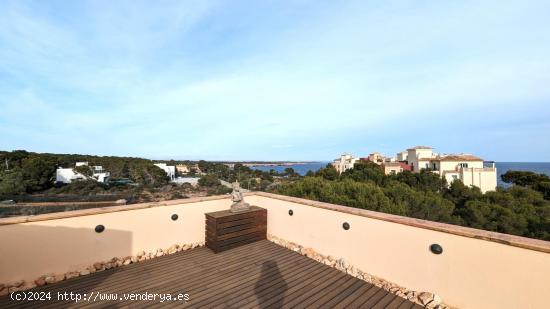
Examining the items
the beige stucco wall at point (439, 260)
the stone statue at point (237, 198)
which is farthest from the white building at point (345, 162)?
the beige stucco wall at point (439, 260)

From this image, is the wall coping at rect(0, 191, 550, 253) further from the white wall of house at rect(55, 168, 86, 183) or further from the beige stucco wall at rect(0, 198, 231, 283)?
the white wall of house at rect(55, 168, 86, 183)

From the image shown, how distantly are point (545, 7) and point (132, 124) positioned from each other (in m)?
17.0

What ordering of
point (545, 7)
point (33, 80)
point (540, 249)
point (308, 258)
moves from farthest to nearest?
1. point (33, 80)
2. point (545, 7)
3. point (308, 258)
4. point (540, 249)

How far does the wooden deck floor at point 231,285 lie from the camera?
7.55 feet

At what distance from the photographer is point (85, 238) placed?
2963 millimetres

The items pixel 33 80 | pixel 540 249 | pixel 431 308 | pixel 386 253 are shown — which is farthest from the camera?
pixel 33 80

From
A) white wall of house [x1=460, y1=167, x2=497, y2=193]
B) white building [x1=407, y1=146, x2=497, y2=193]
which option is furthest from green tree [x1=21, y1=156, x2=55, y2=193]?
white wall of house [x1=460, y1=167, x2=497, y2=193]

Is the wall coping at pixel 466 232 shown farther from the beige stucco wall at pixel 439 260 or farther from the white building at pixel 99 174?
the white building at pixel 99 174

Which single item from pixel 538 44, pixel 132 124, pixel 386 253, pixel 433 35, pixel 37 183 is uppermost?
pixel 433 35

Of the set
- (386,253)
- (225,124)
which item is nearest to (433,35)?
(386,253)

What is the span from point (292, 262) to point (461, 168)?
37526mm

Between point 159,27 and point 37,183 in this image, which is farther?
point 37,183

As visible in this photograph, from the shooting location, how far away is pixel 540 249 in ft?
5.90

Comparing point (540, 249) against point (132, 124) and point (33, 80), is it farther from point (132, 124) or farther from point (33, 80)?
point (132, 124)
